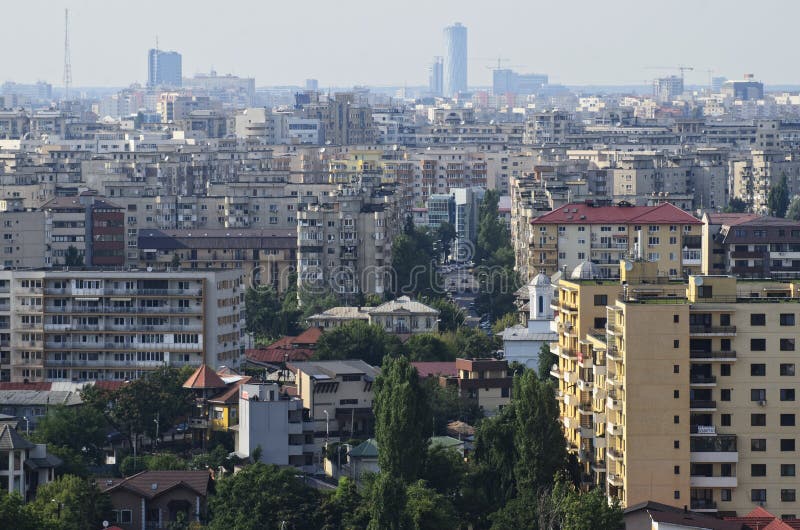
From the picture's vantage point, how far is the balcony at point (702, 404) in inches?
1439

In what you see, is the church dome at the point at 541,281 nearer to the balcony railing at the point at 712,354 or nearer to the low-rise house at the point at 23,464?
the low-rise house at the point at 23,464

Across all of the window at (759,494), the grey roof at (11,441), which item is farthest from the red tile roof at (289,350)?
the window at (759,494)

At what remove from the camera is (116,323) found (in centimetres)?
5300

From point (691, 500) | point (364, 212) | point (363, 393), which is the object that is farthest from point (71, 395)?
point (364, 212)

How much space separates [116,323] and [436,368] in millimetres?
6552

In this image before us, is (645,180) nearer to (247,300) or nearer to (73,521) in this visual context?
(247,300)

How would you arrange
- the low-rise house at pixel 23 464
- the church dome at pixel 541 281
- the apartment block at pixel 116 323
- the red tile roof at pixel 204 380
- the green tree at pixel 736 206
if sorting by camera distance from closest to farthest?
1. the low-rise house at pixel 23 464
2. the red tile roof at pixel 204 380
3. the apartment block at pixel 116 323
4. the church dome at pixel 541 281
5. the green tree at pixel 736 206

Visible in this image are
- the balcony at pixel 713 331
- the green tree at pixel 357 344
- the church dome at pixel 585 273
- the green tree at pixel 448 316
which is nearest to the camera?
the balcony at pixel 713 331

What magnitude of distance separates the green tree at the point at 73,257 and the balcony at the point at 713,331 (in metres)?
33.6

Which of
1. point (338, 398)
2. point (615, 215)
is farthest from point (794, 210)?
point (338, 398)

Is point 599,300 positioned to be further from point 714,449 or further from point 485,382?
point 485,382

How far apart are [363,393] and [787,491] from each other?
1244cm

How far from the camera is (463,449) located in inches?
1730

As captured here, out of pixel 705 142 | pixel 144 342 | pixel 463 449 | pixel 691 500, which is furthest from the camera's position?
pixel 705 142
